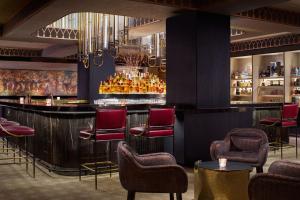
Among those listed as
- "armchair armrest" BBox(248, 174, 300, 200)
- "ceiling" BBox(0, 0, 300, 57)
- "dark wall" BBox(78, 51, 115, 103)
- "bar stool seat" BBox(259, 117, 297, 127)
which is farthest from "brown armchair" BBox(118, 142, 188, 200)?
"dark wall" BBox(78, 51, 115, 103)

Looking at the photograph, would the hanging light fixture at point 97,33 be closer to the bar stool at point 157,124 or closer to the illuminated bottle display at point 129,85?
the illuminated bottle display at point 129,85

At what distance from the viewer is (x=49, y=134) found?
6.63m

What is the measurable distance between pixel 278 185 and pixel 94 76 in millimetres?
9081

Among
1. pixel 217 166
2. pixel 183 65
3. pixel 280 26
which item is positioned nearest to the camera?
pixel 217 166

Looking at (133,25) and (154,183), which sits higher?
(133,25)

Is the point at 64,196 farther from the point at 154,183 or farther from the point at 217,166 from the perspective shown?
the point at 217,166

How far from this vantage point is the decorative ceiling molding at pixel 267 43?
37.3ft

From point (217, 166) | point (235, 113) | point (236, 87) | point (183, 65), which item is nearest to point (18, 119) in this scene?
point (183, 65)

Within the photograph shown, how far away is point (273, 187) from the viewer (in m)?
2.96

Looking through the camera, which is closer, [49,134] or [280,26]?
[49,134]

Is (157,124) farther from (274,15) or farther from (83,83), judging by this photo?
(83,83)

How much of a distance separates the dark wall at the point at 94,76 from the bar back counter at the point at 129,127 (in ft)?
12.5

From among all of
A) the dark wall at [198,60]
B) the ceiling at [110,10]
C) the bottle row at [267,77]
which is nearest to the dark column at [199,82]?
the dark wall at [198,60]

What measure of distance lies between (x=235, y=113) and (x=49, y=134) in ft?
10.9
